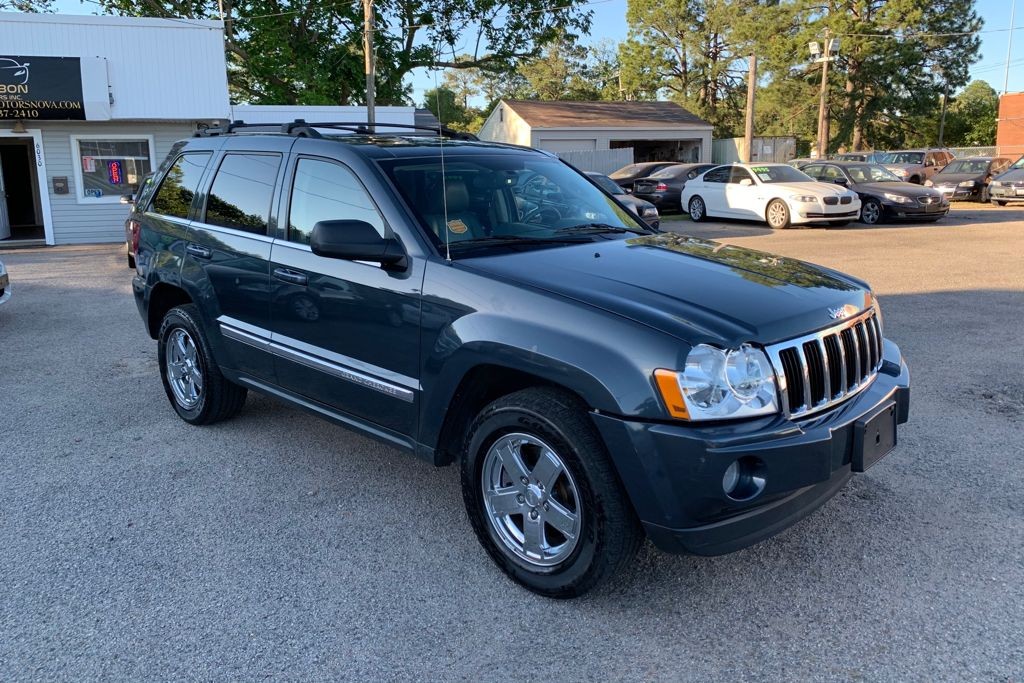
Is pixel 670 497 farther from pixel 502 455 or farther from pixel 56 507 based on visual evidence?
pixel 56 507

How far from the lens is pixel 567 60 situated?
6888 cm

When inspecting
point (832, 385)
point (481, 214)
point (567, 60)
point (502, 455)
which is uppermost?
point (567, 60)

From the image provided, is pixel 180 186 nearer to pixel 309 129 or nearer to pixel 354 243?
pixel 309 129

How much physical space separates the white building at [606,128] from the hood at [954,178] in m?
13.2

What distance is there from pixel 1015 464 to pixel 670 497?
280 centimetres

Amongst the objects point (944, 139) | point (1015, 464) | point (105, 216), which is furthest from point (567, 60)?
point (1015, 464)

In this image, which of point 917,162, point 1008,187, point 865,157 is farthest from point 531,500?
point 865,157

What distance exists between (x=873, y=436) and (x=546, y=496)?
1.29 metres

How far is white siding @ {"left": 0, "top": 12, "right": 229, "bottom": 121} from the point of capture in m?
16.2

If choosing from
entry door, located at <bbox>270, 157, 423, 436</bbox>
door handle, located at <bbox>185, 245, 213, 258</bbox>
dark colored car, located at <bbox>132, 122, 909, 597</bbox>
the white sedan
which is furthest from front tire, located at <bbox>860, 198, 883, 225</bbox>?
entry door, located at <bbox>270, 157, 423, 436</bbox>

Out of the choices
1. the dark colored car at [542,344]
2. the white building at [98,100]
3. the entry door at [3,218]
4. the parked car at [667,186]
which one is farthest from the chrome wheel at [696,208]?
the dark colored car at [542,344]

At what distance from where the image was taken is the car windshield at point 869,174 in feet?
69.0

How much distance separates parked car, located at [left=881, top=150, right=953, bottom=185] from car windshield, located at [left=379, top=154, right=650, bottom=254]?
2614 centimetres

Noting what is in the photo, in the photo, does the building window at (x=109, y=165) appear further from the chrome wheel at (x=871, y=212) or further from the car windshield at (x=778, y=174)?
the chrome wheel at (x=871, y=212)
